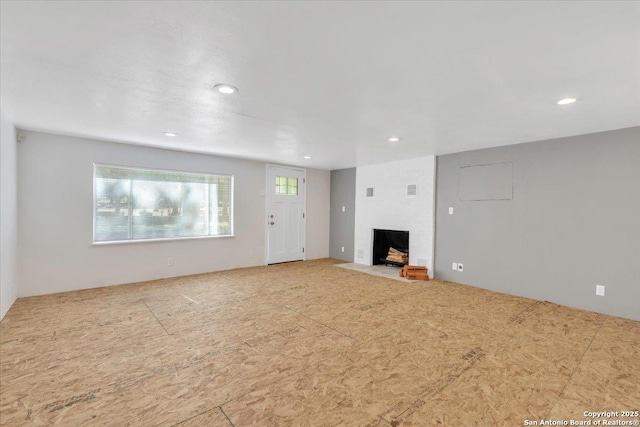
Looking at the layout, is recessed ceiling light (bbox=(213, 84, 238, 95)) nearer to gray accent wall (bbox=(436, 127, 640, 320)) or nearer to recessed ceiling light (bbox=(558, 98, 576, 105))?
recessed ceiling light (bbox=(558, 98, 576, 105))

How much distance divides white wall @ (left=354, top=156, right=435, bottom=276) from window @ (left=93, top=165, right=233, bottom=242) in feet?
10.1

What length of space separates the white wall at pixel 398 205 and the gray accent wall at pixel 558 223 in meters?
0.45

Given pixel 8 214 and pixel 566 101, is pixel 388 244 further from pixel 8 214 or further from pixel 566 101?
pixel 8 214

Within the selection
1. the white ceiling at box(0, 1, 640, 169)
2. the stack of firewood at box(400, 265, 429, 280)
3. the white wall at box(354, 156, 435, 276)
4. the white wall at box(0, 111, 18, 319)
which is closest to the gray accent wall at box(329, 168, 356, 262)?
the white wall at box(354, 156, 435, 276)

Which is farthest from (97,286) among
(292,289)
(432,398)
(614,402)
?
(614,402)

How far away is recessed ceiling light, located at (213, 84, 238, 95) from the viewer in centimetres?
259

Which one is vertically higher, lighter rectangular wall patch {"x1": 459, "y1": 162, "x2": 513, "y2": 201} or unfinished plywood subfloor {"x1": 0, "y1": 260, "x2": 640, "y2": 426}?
lighter rectangular wall patch {"x1": 459, "y1": 162, "x2": 513, "y2": 201}

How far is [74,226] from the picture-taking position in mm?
4582

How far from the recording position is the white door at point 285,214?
22.7ft

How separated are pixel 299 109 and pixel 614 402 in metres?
3.51

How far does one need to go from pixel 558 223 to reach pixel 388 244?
11.4 feet

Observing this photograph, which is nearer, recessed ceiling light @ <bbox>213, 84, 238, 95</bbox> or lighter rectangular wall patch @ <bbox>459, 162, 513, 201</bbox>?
recessed ceiling light @ <bbox>213, 84, 238, 95</bbox>

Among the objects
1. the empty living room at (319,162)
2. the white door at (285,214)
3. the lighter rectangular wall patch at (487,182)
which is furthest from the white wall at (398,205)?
the white door at (285,214)

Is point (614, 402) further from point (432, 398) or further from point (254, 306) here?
point (254, 306)
